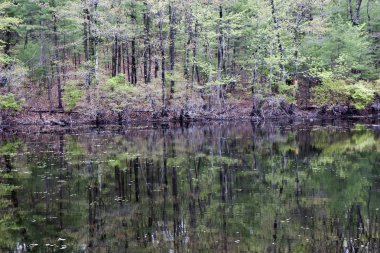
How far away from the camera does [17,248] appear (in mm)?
9664

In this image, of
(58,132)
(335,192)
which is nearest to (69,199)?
(335,192)

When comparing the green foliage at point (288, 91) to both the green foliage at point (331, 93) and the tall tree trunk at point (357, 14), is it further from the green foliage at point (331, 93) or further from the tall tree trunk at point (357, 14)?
the tall tree trunk at point (357, 14)

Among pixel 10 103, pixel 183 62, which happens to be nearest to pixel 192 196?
pixel 10 103

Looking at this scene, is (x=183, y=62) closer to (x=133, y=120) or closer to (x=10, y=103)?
(x=133, y=120)

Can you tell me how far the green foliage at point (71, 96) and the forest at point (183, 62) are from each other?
0.08 m

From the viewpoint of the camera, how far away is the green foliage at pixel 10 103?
34.4 m

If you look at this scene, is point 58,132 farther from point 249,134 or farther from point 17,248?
point 17,248

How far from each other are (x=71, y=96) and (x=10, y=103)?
16.5ft

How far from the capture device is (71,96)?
3791 cm

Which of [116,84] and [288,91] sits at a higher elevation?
[116,84]

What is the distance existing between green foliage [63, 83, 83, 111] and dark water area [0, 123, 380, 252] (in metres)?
12.5

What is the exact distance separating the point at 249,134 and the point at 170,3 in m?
15.9

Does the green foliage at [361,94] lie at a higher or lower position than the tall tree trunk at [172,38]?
lower

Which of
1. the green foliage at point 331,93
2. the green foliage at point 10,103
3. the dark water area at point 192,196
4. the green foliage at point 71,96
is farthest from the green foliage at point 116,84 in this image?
the green foliage at point 331,93
